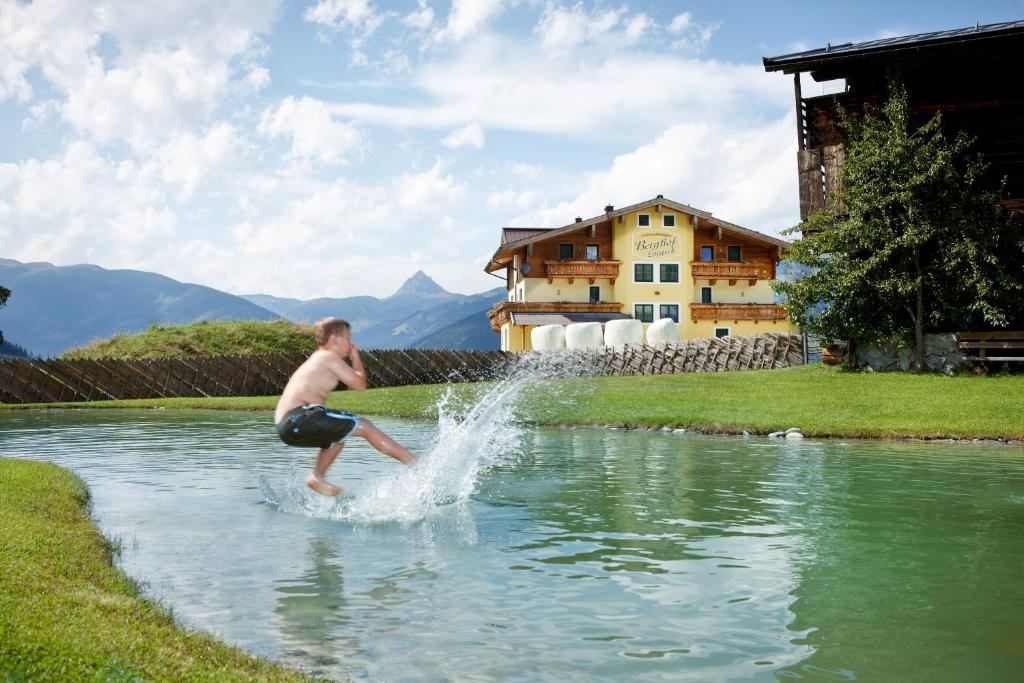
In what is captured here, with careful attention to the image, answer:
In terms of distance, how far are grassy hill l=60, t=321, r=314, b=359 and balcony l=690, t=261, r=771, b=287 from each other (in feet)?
84.6

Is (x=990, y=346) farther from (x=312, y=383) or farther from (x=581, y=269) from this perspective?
(x=581, y=269)

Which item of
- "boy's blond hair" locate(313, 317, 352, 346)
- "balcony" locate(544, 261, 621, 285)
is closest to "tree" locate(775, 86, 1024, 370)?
"boy's blond hair" locate(313, 317, 352, 346)

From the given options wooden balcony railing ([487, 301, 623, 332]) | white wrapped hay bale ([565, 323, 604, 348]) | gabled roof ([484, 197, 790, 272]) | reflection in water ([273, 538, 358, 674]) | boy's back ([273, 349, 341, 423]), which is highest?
gabled roof ([484, 197, 790, 272])

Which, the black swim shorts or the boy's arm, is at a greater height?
the boy's arm

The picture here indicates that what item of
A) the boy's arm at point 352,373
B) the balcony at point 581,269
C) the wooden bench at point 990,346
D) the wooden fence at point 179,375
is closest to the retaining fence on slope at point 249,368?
the wooden fence at point 179,375

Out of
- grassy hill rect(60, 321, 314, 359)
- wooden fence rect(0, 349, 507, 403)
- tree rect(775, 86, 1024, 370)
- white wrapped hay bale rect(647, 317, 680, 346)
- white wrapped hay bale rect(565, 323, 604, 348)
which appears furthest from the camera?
grassy hill rect(60, 321, 314, 359)

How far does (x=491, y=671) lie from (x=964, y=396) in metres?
22.5

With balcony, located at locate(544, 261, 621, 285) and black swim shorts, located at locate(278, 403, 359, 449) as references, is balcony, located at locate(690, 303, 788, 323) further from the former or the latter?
black swim shorts, located at locate(278, 403, 359, 449)

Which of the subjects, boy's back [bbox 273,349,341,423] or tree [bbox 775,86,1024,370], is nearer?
boy's back [bbox 273,349,341,423]

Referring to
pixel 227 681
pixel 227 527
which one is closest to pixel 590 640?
pixel 227 681

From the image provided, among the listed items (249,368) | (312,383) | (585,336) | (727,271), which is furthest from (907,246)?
(727,271)

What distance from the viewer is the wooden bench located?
29.3 m

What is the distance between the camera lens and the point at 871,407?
24.3 m

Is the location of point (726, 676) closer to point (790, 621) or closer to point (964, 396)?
point (790, 621)
